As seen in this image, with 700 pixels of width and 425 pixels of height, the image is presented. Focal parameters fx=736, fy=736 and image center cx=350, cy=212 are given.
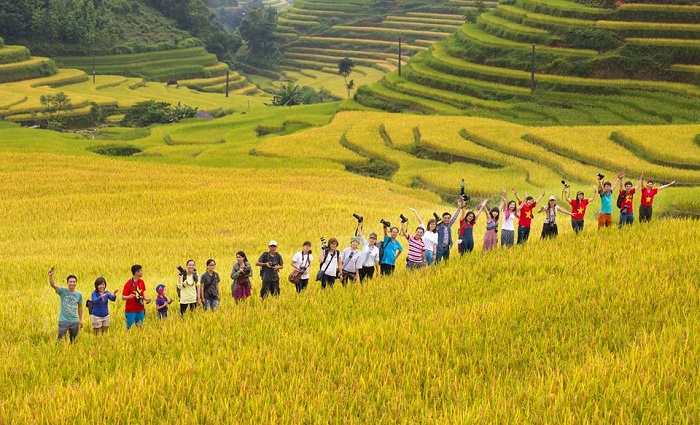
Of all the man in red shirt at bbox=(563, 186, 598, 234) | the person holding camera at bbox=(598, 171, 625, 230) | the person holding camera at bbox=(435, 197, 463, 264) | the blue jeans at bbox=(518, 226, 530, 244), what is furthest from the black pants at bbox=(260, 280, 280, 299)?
the person holding camera at bbox=(598, 171, 625, 230)

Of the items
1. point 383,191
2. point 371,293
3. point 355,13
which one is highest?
point 355,13

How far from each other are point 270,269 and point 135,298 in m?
2.12

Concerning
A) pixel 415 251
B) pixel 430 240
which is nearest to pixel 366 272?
pixel 415 251

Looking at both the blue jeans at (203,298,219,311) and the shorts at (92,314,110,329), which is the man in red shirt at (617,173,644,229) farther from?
the shorts at (92,314,110,329)

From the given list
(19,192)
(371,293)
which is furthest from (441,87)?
(371,293)

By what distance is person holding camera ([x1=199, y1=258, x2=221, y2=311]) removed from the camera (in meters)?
10.6

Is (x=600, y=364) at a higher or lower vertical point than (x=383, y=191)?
higher

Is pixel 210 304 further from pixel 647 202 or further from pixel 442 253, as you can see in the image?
pixel 647 202

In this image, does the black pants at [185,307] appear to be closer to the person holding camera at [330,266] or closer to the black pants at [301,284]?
the black pants at [301,284]

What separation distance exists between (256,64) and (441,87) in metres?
57.9

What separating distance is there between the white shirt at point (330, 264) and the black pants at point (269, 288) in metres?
0.80

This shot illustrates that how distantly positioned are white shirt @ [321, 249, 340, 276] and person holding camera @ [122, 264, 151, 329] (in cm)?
287

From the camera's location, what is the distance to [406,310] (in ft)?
32.6

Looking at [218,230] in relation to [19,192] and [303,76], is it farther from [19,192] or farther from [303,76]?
[303,76]
